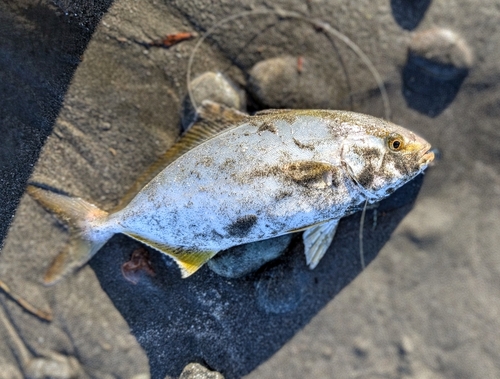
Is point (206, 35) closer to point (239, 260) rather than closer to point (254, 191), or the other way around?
point (254, 191)

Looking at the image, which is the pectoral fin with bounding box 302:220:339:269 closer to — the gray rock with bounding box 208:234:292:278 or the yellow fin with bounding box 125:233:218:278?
the gray rock with bounding box 208:234:292:278

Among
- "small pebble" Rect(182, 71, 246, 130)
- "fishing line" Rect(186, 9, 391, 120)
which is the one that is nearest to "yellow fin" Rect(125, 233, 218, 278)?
"small pebble" Rect(182, 71, 246, 130)

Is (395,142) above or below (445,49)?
below

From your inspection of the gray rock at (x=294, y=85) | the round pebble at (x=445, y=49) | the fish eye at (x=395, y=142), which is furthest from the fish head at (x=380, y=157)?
the round pebble at (x=445, y=49)

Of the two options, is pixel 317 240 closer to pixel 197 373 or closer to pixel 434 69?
pixel 197 373

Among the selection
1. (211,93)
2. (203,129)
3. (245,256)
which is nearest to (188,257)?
(245,256)
